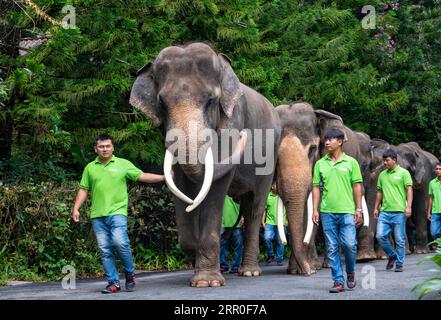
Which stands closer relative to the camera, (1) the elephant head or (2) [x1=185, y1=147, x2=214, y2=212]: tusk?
(2) [x1=185, y1=147, x2=214, y2=212]: tusk

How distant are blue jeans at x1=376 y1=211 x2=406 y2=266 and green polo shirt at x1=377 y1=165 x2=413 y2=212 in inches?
4.5

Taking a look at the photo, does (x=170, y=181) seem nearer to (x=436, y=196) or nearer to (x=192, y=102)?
(x=192, y=102)

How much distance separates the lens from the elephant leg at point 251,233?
1578 centimetres

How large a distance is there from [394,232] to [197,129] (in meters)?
5.02

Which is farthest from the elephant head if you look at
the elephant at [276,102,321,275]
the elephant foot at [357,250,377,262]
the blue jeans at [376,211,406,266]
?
the elephant foot at [357,250,377,262]

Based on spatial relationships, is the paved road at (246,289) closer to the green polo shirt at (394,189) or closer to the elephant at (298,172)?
the elephant at (298,172)

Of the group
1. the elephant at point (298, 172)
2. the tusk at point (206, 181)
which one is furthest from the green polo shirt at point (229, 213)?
the tusk at point (206, 181)

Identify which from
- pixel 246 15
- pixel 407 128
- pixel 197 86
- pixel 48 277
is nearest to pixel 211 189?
pixel 197 86

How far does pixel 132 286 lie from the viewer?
1264cm


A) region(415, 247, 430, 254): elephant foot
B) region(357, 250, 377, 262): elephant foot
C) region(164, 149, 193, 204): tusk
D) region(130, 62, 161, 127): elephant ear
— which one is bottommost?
region(415, 247, 430, 254): elephant foot

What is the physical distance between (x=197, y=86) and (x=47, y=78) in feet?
12.1

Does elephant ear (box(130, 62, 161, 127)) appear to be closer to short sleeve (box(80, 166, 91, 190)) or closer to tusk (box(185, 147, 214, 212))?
tusk (box(185, 147, 214, 212))

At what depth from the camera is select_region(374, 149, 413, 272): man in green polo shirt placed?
16.5m

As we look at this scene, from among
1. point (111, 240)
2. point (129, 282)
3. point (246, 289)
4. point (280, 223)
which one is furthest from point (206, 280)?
point (280, 223)
